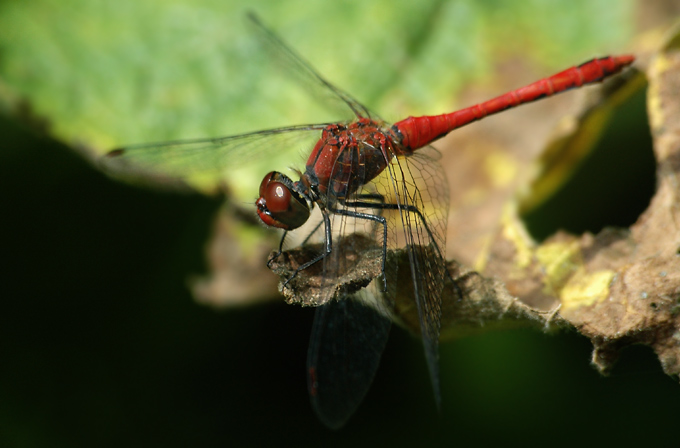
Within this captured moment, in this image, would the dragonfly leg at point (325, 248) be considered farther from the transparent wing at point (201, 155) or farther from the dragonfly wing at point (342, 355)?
the transparent wing at point (201, 155)

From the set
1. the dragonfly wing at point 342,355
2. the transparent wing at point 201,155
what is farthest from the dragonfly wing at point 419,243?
the transparent wing at point 201,155

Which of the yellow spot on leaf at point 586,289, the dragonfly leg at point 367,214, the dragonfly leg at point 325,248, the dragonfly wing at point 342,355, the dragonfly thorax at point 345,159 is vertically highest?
the dragonfly thorax at point 345,159

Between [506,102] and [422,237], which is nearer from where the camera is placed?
[422,237]

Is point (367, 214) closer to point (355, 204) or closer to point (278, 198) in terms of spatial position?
point (355, 204)

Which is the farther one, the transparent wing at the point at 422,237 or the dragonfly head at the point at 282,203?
the dragonfly head at the point at 282,203

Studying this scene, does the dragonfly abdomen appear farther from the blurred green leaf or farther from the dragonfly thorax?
the blurred green leaf

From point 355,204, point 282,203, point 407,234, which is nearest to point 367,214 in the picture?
point 355,204

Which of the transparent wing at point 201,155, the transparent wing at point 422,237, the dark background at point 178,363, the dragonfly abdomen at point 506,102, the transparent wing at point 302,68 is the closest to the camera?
the transparent wing at point 422,237
